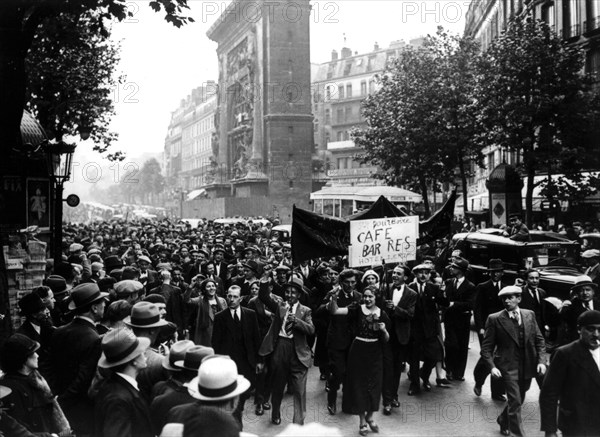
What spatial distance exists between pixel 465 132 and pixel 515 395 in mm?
23760

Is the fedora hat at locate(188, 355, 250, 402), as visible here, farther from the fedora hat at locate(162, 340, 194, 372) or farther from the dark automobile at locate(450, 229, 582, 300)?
the dark automobile at locate(450, 229, 582, 300)

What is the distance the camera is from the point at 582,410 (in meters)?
5.45

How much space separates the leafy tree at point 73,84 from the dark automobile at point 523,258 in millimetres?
9617

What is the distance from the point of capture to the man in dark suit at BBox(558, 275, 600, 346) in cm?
797

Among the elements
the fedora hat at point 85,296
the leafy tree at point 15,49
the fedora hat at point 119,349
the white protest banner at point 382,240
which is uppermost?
the leafy tree at point 15,49

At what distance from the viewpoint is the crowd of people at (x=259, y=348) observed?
4.61m

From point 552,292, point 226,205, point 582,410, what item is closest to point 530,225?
point 552,292

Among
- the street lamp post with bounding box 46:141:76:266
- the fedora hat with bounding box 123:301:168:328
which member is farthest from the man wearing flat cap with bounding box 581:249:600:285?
the street lamp post with bounding box 46:141:76:266

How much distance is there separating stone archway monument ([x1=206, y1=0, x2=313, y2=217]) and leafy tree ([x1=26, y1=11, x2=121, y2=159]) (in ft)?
87.8

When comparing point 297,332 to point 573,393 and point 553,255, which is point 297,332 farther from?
point 553,255

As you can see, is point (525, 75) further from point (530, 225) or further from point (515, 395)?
point (515, 395)

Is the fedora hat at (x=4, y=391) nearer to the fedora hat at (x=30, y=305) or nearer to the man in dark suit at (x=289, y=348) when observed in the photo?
the fedora hat at (x=30, y=305)

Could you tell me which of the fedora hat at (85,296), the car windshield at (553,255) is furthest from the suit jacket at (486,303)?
the fedora hat at (85,296)

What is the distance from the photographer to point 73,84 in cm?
2039
